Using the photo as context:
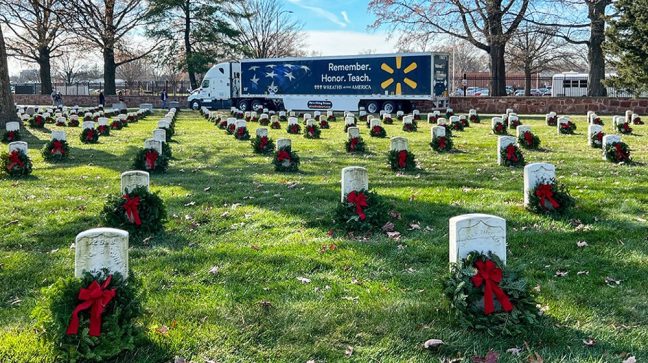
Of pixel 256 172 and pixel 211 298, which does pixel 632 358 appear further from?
pixel 256 172

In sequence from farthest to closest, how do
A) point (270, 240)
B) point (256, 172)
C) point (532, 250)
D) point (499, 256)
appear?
point (256, 172) → point (270, 240) → point (532, 250) → point (499, 256)

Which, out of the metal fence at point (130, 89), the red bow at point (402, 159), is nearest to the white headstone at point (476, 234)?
the red bow at point (402, 159)

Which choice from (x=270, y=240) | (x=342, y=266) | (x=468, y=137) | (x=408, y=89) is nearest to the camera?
(x=342, y=266)

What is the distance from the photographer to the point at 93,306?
11.5 feet

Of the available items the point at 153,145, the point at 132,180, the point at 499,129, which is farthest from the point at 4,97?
the point at 132,180

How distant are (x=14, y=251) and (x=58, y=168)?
6118mm

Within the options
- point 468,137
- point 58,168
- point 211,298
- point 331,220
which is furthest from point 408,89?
point 211,298

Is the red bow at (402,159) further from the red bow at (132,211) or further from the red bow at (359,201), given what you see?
the red bow at (132,211)

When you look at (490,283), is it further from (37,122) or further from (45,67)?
(45,67)

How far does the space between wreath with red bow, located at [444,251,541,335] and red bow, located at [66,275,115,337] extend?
225 centimetres

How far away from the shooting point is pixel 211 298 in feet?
15.1

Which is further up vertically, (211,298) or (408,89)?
(408,89)

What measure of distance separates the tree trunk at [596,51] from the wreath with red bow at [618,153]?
21.5 meters

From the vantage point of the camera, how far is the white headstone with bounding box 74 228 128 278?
358 centimetres
